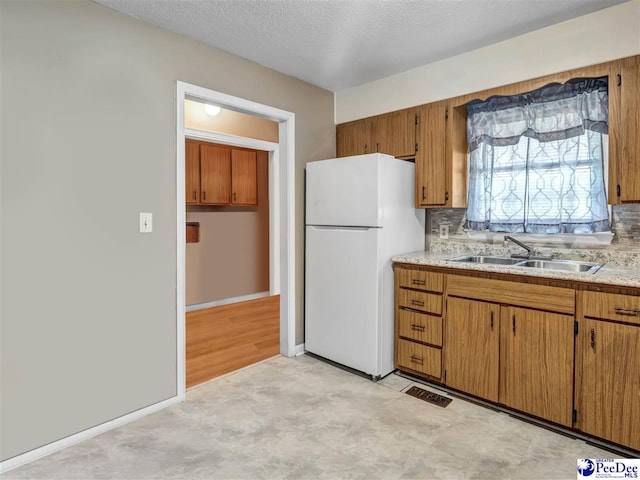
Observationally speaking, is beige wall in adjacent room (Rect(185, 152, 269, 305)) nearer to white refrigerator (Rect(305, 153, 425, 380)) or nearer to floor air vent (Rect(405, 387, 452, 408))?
white refrigerator (Rect(305, 153, 425, 380))

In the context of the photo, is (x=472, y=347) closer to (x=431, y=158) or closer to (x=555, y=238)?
(x=555, y=238)

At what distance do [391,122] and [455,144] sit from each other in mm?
585

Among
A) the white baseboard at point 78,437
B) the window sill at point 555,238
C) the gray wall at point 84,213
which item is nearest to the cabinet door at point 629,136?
the window sill at point 555,238

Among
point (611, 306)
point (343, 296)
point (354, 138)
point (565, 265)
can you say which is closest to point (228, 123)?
point (354, 138)

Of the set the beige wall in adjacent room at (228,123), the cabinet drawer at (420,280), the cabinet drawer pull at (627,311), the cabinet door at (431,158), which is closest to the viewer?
the cabinet drawer pull at (627,311)

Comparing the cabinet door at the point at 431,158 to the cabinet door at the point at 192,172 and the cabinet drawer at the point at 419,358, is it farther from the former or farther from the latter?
the cabinet door at the point at 192,172

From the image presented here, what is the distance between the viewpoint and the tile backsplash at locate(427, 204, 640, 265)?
228 centimetres

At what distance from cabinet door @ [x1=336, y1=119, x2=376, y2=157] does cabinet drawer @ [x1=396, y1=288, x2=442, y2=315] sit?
1.28m

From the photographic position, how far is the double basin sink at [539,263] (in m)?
2.36

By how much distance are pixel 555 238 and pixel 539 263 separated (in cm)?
20

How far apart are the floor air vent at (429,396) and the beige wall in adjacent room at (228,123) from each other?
3006 millimetres

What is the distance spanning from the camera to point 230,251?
17.0ft

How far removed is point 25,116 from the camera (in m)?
1.82

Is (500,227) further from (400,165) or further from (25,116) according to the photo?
(25,116)
